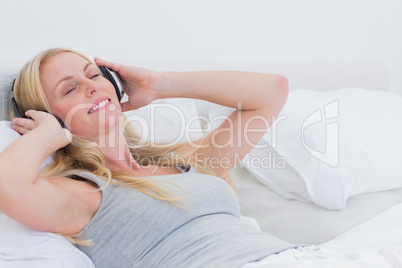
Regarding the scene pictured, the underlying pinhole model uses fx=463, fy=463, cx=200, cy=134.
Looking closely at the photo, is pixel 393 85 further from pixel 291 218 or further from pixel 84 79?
pixel 84 79

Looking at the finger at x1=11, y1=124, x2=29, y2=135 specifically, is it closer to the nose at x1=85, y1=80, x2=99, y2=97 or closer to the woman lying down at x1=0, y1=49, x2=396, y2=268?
the woman lying down at x1=0, y1=49, x2=396, y2=268

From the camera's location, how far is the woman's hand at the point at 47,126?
101 cm

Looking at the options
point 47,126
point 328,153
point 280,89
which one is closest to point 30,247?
point 47,126

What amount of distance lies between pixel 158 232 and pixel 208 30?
106 cm

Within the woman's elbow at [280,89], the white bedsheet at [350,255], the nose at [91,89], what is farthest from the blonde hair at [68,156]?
the woman's elbow at [280,89]

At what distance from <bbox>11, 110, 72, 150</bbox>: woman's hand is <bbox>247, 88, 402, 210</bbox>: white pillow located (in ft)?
2.45

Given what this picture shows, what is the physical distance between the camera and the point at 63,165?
1.16 metres

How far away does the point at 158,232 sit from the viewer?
1061 mm

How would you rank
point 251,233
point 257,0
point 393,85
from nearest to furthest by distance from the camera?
1. point 251,233
2. point 257,0
3. point 393,85

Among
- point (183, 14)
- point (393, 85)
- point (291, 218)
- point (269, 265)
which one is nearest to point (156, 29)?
point (183, 14)

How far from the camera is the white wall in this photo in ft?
5.07

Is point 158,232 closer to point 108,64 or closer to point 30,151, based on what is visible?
point 30,151

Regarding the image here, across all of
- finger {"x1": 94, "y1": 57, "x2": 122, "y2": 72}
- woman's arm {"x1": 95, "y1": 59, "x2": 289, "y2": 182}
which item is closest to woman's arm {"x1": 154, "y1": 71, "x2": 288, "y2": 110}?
woman's arm {"x1": 95, "y1": 59, "x2": 289, "y2": 182}

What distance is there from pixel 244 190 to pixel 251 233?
1.75 ft
